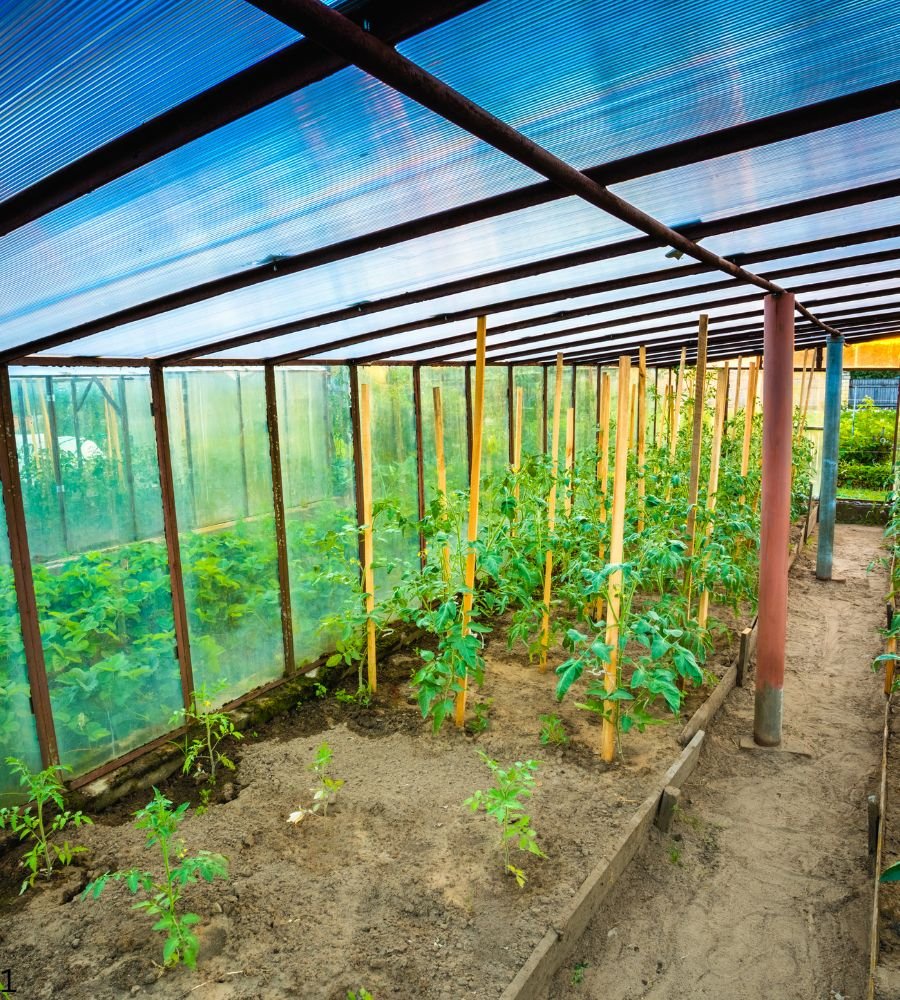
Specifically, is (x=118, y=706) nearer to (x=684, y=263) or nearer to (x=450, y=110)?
(x=450, y=110)

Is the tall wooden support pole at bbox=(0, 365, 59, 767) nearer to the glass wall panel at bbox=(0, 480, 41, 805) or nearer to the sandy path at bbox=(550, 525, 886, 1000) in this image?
the glass wall panel at bbox=(0, 480, 41, 805)

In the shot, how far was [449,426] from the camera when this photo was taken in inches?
253

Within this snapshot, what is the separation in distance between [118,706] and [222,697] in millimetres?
706

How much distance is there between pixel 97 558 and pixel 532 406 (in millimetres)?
5313

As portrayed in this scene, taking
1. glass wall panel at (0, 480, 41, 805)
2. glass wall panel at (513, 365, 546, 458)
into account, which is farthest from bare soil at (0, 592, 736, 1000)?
glass wall panel at (513, 365, 546, 458)

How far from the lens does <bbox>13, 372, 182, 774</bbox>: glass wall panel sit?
11.0ft

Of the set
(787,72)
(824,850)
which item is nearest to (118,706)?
(824,850)

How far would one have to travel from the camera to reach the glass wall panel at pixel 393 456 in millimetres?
5438

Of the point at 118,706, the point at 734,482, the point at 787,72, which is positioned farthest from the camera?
the point at 734,482

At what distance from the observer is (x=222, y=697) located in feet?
14.0

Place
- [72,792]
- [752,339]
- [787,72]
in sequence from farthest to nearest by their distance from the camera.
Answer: [752,339], [72,792], [787,72]

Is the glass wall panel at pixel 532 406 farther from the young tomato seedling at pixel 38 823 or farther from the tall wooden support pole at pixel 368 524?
the young tomato seedling at pixel 38 823

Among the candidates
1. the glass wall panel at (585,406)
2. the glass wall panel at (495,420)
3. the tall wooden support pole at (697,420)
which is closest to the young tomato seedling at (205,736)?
the tall wooden support pole at (697,420)

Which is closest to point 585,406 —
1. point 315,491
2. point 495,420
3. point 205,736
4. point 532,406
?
point 532,406
